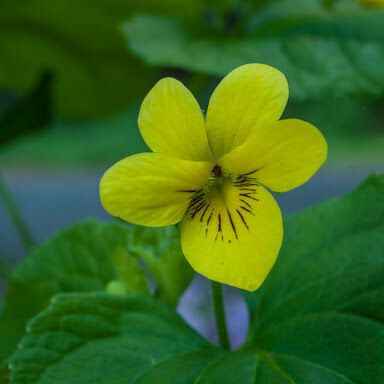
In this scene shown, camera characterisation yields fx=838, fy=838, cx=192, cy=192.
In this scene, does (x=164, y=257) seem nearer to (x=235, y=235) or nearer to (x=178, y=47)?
(x=235, y=235)

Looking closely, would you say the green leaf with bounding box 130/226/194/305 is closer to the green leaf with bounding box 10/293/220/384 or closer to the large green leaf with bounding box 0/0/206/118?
the green leaf with bounding box 10/293/220/384

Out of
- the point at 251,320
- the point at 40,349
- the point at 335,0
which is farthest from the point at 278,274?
the point at 335,0

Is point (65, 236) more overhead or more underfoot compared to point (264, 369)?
more overhead

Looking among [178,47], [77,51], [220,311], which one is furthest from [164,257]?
[77,51]

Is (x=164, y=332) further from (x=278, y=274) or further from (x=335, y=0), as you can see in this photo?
(x=335, y=0)

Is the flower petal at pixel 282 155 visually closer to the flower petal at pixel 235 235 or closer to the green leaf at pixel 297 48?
the flower petal at pixel 235 235
